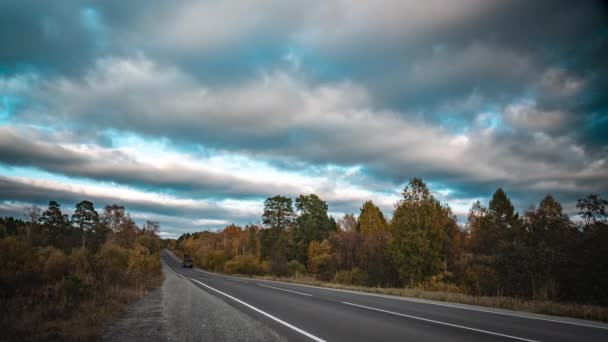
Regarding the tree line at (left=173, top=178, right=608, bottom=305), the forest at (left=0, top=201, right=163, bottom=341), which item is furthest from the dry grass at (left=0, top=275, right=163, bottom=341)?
the tree line at (left=173, top=178, right=608, bottom=305)

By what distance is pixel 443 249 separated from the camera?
42.1m

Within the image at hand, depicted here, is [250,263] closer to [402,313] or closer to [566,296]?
[566,296]

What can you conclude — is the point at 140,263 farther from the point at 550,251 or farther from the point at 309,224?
the point at 309,224

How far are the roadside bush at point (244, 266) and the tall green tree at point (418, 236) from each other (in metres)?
27.0

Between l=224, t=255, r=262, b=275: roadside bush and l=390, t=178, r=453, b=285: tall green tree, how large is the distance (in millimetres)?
27033

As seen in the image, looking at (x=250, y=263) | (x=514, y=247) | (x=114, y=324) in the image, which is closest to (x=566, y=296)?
(x=514, y=247)

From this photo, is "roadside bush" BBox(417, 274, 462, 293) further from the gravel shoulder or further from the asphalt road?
the gravel shoulder

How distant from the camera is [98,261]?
2280 centimetres

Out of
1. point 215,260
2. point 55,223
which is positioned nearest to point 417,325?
point 215,260

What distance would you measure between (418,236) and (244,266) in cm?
3241

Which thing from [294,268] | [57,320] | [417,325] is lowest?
[294,268]

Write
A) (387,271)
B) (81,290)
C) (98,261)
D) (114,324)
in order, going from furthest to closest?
1. (387,271)
2. (98,261)
3. (81,290)
4. (114,324)

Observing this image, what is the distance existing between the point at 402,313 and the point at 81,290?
511 inches

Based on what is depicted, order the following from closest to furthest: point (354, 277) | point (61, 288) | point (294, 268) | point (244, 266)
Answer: point (61, 288), point (354, 277), point (294, 268), point (244, 266)
